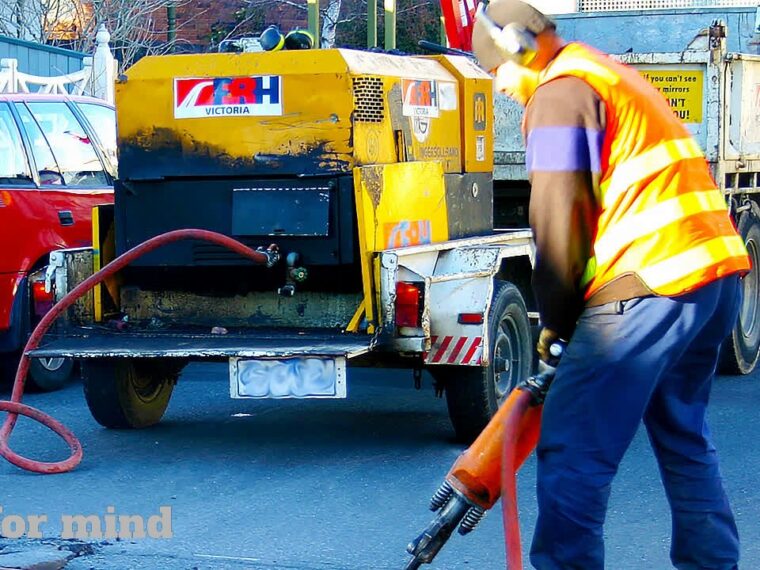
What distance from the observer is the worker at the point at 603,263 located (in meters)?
3.80

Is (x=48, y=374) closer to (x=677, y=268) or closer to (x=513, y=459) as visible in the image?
(x=513, y=459)

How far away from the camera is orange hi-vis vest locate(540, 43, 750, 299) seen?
151 inches

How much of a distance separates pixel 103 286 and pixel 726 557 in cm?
430

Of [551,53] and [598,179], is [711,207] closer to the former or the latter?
[598,179]

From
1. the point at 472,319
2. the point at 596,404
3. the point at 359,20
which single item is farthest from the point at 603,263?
the point at 359,20

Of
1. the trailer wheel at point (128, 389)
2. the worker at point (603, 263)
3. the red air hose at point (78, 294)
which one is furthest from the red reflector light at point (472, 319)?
the worker at point (603, 263)

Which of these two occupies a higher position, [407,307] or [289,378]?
[407,307]

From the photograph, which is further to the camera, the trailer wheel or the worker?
the trailer wheel

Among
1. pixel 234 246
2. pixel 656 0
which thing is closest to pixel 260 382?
pixel 234 246

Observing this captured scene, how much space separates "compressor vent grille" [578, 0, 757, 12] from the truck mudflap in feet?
21.4

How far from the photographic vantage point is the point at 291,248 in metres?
7.05

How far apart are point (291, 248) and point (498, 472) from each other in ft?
10.4

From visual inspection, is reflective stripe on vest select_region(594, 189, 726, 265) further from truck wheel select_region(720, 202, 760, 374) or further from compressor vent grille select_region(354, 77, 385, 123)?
truck wheel select_region(720, 202, 760, 374)
